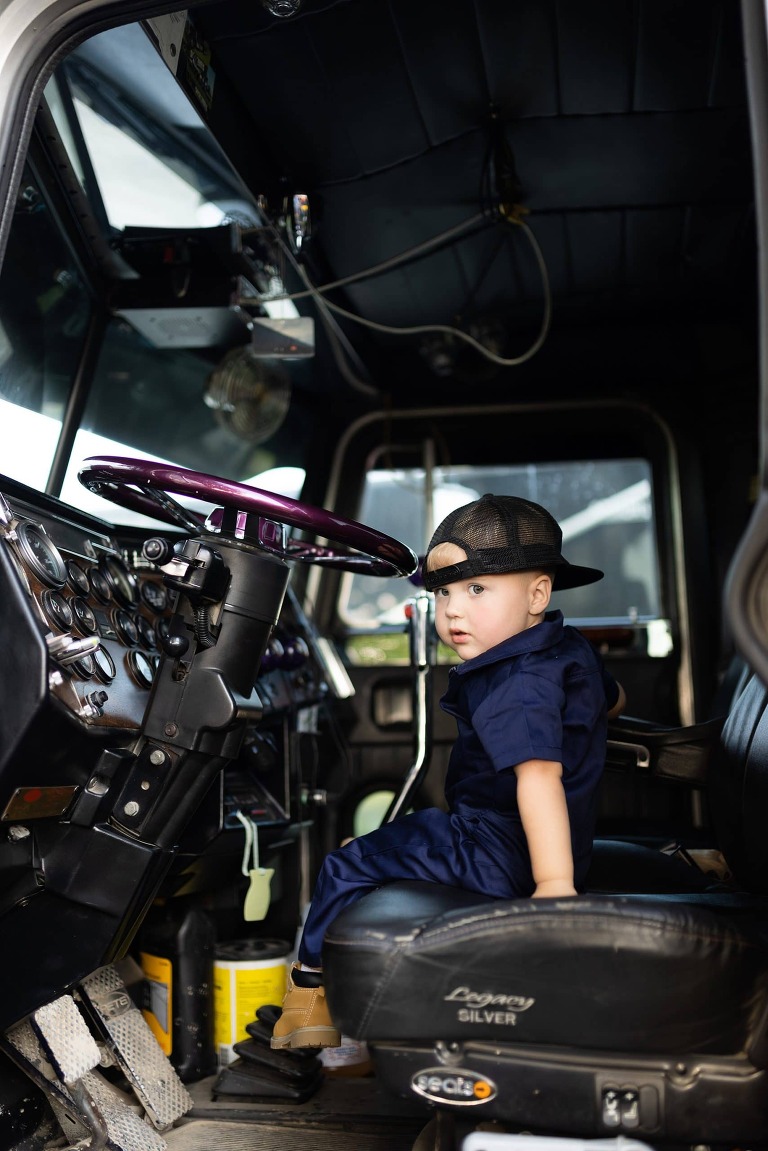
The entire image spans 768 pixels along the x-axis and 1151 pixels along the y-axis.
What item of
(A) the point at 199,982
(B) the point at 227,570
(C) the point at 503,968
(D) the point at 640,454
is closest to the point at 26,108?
(B) the point at 227,570

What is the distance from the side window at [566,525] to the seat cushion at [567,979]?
7.40 feet

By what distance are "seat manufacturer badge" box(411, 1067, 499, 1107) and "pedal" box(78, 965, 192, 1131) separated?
0.84 m

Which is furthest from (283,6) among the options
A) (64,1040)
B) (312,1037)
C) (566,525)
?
(566,525)

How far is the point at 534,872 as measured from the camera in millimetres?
1169

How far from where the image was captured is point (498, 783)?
4.50ft

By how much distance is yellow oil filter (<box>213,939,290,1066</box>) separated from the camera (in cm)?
192

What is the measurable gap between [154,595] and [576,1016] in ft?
4.07

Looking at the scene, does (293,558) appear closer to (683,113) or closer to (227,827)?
(227,827)

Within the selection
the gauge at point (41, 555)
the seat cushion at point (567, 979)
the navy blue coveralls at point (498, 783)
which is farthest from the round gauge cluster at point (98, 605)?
the seat cushion at point (567, 979)

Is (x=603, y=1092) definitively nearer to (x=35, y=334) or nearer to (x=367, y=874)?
(x=367, y=874)

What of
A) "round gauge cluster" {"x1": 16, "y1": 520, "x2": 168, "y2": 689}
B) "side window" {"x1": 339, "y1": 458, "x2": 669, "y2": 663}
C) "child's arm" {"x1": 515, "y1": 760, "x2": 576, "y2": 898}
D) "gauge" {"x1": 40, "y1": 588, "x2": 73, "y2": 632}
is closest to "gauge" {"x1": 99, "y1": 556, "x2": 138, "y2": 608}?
"round gauge cluster" {"x1": 16, "y1": 520, "x2": 168, "y2": 689}

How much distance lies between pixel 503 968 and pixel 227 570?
698 mm

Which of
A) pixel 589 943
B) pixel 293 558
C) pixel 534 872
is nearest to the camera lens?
pixel 589 943

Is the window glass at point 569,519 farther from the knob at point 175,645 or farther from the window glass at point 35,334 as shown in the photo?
the knob at point 175,645
